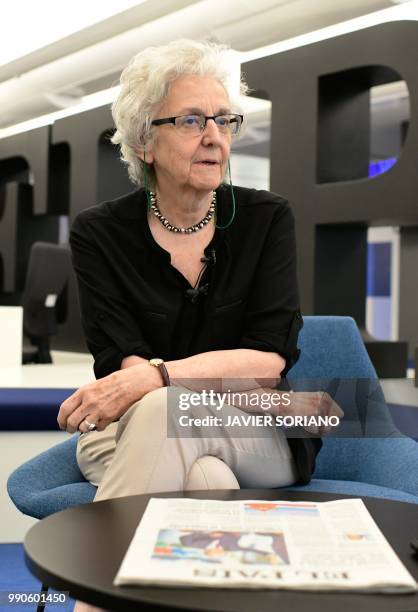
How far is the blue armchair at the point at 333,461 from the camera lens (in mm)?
1709

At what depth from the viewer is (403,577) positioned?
2.81 feet

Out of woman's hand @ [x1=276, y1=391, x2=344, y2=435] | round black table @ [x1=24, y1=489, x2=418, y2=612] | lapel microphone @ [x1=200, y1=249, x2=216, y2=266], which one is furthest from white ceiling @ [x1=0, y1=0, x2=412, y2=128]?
round black table @ [x1=24, y1=489, x2=418, y2=612]

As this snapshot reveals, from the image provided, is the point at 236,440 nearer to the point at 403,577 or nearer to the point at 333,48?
the point at 403,577

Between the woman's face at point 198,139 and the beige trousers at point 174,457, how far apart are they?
1.81 ft

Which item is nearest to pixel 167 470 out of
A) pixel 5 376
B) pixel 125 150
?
pixel 125 150

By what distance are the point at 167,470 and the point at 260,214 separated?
2.39ft

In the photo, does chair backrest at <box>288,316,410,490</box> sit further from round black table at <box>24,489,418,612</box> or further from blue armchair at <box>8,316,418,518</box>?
round black table at <box>24,489,418,612</box>

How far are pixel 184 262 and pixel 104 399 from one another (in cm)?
40

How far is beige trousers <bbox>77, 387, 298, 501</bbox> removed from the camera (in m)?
1.32

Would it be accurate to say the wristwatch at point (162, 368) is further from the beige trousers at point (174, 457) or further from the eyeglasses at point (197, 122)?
the eyeglasses at point (197, 122)

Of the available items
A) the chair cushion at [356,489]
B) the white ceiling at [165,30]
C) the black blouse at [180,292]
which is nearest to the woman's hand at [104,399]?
the black blouse at [180,292]

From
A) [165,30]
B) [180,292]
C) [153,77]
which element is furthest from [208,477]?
[165,30]

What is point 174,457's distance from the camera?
1335mm

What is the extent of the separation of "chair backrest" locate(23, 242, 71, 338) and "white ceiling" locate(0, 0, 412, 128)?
2.43 metres
